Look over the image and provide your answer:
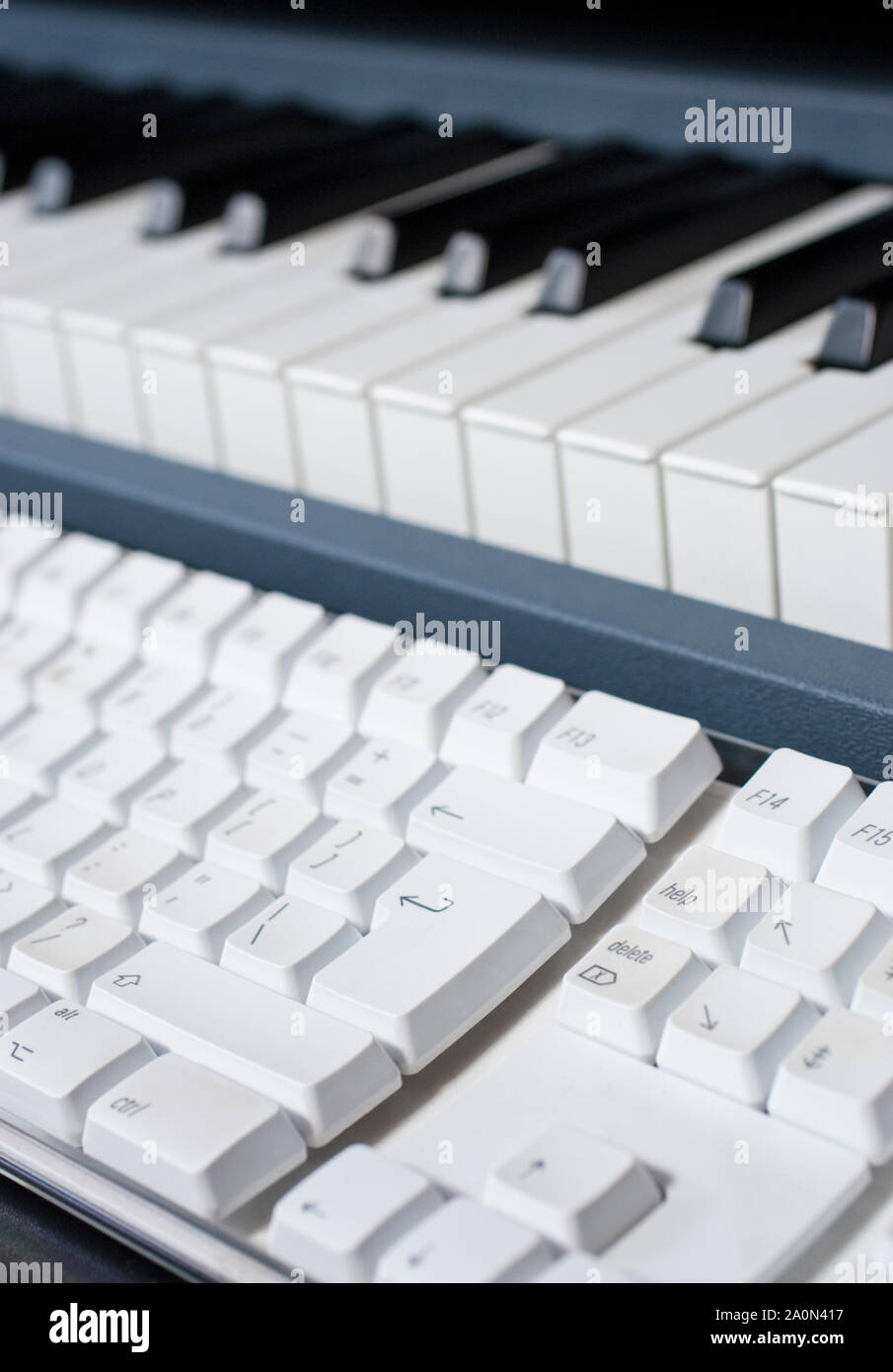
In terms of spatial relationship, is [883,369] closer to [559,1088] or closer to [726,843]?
[726,843]

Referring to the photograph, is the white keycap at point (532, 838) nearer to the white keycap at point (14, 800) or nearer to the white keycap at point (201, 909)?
the white keycap at point (201, 909)

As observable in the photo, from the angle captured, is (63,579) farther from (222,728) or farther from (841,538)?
(841,538)

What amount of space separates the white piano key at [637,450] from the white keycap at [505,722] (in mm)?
79

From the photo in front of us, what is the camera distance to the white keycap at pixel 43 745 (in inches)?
33.6

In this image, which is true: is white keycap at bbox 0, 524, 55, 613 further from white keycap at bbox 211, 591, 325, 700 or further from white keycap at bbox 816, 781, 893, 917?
white keycap at bbox 816, 781, 893, 917

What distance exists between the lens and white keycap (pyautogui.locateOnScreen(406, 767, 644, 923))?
0.70 metres

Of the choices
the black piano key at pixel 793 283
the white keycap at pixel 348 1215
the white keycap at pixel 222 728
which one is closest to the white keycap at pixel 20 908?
the white keycap at pixel 222 728

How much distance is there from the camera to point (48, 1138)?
66 centimetres

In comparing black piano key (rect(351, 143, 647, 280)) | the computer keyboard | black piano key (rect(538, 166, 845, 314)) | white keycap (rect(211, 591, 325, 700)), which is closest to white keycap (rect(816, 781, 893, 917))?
the computer keyboard

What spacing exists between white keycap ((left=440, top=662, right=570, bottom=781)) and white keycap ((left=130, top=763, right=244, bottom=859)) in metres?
0.11

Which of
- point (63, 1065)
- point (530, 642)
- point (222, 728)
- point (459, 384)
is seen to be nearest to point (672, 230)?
point (459, 384)

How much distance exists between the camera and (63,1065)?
657mm
